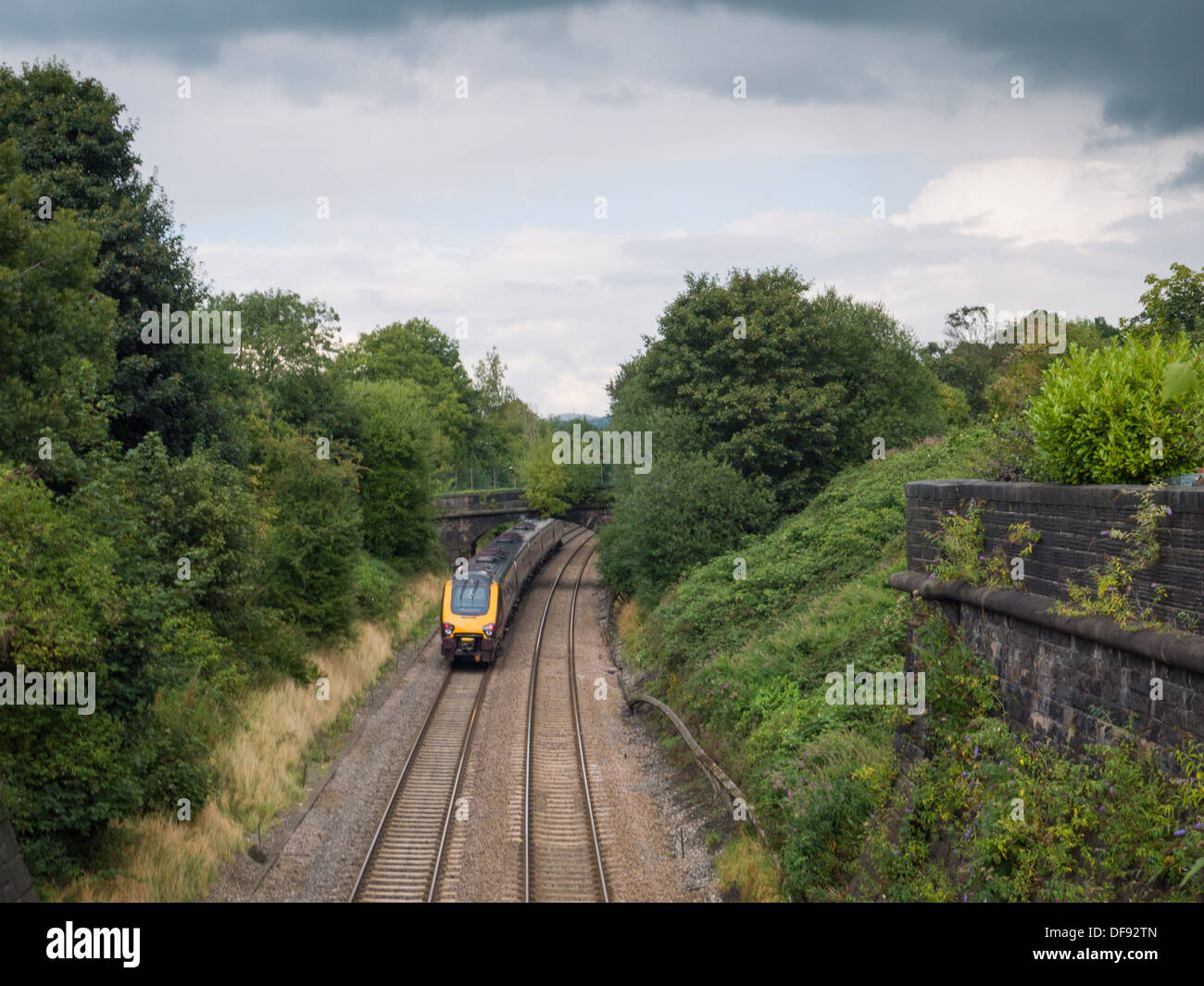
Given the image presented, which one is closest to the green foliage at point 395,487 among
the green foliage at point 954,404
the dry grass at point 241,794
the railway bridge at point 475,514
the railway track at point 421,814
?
the railway bridge at point 475,514

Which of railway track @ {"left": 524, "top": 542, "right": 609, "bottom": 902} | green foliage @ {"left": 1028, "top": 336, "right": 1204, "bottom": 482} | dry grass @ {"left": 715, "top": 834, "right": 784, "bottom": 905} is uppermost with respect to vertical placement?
green foliage @ {"left": 1028, "top": 336, "right": 1204, "bottom": 482}

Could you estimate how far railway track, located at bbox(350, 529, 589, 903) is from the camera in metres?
12.2

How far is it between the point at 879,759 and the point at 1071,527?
4.68 meters

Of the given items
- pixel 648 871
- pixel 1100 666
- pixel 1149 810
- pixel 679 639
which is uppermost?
pixel 1100 666

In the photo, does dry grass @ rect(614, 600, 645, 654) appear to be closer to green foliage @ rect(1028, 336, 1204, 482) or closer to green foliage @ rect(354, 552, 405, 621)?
green foliage @ rect(354, 552, 405, 621)

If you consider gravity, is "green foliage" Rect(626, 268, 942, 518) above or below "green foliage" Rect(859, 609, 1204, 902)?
above

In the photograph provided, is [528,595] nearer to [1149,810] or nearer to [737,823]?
[737,823]

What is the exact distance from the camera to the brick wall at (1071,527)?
18.2 feet

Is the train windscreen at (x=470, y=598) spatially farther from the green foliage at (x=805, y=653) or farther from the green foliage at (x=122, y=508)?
the green foliage at (x=805, y=653)

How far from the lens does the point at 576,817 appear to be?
14.5 meters

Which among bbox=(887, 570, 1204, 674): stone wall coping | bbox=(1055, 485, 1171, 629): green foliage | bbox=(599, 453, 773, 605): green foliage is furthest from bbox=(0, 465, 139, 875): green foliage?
bbox=(599, 453, 773, 605): green foliage

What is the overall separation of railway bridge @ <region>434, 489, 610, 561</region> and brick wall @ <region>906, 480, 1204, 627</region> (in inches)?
1327

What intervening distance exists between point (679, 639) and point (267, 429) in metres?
15.4
